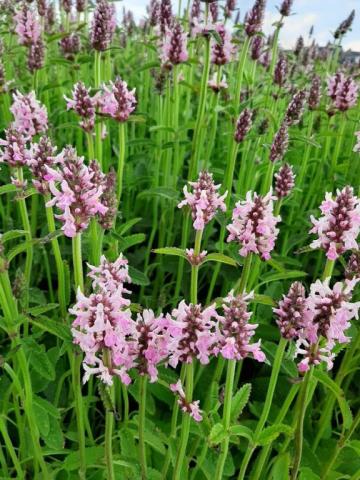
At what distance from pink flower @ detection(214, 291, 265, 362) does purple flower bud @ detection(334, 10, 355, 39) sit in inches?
→ 189

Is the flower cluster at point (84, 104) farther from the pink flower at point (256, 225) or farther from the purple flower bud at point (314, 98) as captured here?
the purple flower bud at point (314, 98)

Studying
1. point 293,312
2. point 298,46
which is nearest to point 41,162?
point 293,312

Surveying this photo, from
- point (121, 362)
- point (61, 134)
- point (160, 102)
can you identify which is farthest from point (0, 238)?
point (61, 134)

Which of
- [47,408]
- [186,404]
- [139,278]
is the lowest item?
[47,408]

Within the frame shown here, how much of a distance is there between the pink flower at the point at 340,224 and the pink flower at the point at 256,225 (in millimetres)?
153

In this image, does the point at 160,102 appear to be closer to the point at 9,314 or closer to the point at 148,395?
the point at 148,395

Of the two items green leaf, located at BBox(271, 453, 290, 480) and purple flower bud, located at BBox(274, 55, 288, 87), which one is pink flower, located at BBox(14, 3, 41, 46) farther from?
green leaf, located at BBox(271, 453, 290, 480)

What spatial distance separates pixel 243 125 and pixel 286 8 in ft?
6.21

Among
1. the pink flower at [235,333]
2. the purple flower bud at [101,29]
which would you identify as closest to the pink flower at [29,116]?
the purple flower bud at [101,29]

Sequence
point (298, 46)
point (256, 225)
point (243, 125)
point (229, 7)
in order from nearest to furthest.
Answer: point (256, 225) → point (243, 125) → point (229, 7) → point (298, 46)

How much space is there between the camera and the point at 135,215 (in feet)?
12.7

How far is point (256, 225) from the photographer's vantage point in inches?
62.4

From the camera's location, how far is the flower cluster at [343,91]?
351cm

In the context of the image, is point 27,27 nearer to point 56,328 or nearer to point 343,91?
point 343,91
